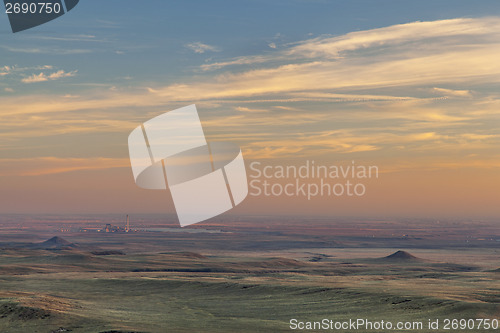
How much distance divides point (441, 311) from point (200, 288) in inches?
1742

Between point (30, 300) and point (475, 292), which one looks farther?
point (475, 292)

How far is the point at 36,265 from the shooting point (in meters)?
147

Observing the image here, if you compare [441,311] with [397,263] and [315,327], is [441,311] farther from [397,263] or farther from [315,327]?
[397,263]

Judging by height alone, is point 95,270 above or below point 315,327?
below

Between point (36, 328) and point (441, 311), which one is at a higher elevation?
point (36, 328)

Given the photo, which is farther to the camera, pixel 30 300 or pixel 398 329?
pixel 30 300

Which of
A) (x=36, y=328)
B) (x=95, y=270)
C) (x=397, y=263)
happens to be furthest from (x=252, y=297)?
Answer: (x=397, y=263)

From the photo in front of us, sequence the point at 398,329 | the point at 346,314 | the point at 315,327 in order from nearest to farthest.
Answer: the point at 398,329
the point at 315,327
the point at 346,314

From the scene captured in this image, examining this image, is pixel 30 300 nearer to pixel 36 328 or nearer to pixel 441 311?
pixel 36 328

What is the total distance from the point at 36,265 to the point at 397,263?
317 feet

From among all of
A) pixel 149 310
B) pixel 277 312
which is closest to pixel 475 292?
pixel 277 312

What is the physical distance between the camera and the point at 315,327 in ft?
194

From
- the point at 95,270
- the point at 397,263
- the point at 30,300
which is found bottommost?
the point at 397,263

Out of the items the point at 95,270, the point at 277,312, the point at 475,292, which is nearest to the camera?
the point at 277,312
